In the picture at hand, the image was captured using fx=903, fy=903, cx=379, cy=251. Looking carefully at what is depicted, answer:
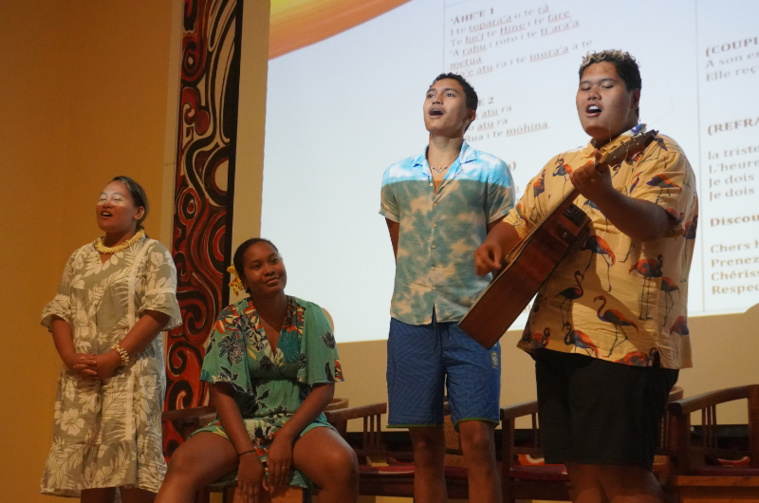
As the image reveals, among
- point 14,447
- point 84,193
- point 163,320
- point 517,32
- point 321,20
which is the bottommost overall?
point 14,447

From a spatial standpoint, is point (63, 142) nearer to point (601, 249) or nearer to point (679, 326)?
point (601, 249)

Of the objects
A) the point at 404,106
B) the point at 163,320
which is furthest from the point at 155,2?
the point at 163,320

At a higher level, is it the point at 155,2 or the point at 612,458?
the point at 155,2

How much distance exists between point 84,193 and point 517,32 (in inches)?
113

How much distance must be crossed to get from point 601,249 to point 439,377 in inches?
34.5

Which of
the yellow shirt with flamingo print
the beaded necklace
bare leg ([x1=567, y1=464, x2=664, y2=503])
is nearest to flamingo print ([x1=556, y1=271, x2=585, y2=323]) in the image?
the yellow shirt with flamingo print

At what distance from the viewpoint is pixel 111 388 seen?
3.10 m

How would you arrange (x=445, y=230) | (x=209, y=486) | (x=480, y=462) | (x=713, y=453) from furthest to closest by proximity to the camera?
(x=209, y=486), (x=713, y=453), (x=445, y=230), (x=480, y=462)

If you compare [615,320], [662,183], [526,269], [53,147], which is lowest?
[615,320]

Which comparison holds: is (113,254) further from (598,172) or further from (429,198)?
(598,172)

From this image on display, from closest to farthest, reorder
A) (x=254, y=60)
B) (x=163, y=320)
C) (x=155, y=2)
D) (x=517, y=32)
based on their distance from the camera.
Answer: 1. (x=163, y=320)
2. (x=517, y=32)
3. (x=254, y=60)
4. (x=155, y=2)

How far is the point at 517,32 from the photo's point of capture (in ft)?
12.4

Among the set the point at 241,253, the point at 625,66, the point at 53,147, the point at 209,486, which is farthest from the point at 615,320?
the point at 53,147

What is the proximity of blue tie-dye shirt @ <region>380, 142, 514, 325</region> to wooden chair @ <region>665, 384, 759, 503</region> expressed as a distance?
29.4 inches
